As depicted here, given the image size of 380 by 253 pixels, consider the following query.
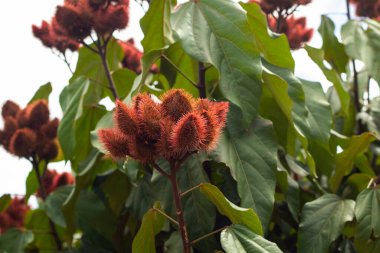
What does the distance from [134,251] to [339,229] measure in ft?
1.64

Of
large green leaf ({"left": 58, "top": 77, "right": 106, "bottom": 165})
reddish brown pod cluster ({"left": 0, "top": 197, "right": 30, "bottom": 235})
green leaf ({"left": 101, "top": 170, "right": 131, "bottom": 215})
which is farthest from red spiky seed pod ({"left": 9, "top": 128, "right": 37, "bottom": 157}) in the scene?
reddish brown pod cluster ({"left": 0, "top": 197, "right": 30, "bottom": 235})

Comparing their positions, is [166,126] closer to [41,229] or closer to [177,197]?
[177,197]

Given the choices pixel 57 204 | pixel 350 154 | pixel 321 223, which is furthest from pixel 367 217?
pixel 57 204

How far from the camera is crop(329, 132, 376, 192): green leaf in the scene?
156 centimetres

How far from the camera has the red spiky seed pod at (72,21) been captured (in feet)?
5.52

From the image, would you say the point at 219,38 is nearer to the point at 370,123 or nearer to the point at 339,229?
the point at 339,229

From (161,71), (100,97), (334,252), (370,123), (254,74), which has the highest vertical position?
(254,74)

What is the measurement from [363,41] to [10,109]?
970 mm

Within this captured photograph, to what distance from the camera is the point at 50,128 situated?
1.82 m

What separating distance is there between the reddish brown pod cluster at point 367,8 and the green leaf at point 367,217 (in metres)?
0.86

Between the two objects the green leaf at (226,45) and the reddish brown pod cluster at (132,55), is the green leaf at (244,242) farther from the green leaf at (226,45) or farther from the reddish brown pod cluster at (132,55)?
the reddish brown pod cluster at (132,55)

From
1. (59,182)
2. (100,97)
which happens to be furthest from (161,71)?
(59,182)

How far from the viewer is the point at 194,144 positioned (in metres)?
1.03

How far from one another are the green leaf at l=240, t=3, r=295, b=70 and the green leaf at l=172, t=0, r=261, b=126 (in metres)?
0.13
